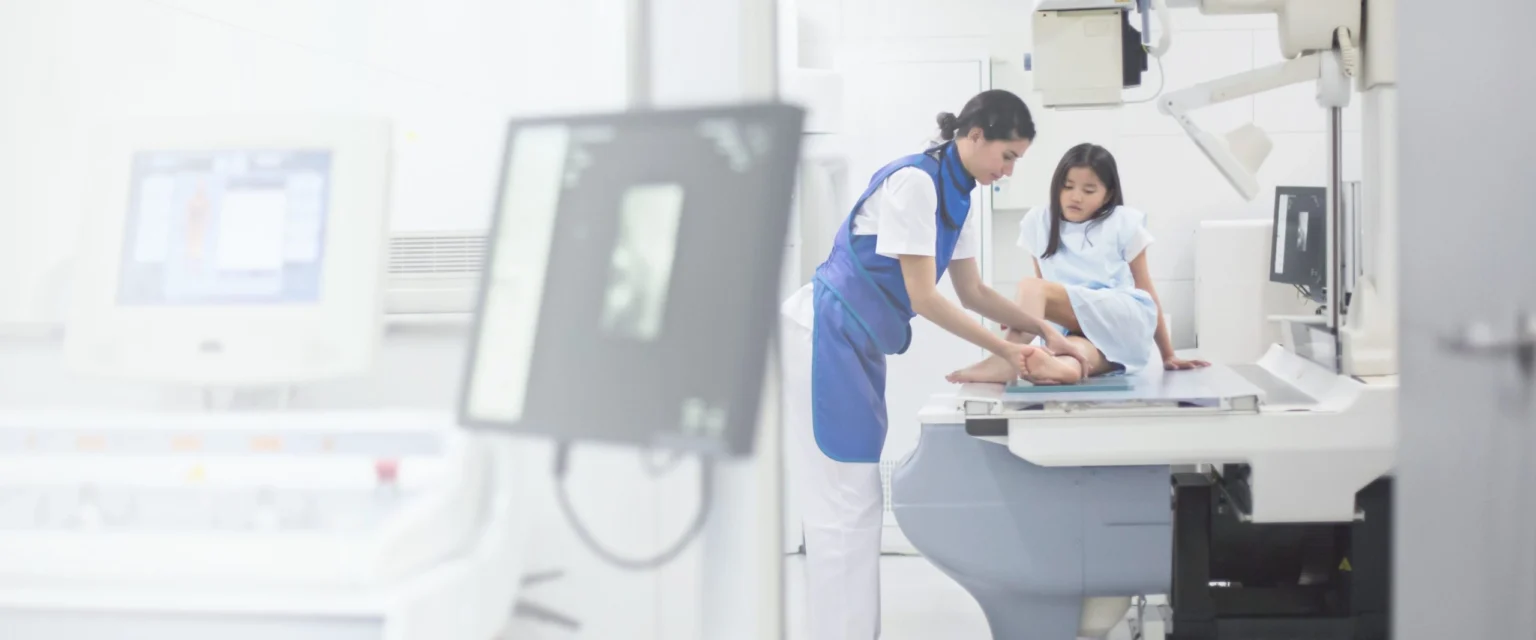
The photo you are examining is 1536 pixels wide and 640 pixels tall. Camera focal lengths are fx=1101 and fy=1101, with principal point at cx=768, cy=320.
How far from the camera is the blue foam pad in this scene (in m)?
1.57

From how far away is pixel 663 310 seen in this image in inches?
15.8

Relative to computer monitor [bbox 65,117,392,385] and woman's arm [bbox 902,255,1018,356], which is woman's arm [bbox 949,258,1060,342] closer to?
woman's arm [bbox 902,255,1018,356]

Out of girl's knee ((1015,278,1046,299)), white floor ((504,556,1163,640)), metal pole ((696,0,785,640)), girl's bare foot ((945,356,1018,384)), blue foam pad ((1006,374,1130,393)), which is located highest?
girl's knee ((1015,278,1046,299))

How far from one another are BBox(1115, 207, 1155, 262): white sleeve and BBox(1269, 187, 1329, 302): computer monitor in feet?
1.07

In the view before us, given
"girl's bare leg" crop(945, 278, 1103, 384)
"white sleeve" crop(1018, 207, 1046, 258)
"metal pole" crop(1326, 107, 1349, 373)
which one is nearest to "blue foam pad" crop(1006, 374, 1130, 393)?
"girl's bare leg" crop(945, 278, 1103, 384)

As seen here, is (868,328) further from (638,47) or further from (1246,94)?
(638,47)

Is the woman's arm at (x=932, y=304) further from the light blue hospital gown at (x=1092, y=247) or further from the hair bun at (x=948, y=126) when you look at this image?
the light blue hospital gown at (x=1092, y=247)

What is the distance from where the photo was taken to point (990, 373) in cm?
179

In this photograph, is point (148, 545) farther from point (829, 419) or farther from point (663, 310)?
point (829, 419)

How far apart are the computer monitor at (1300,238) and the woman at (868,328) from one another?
0.85 m

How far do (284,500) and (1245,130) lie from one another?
150cm

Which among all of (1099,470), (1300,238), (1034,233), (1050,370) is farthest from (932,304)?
(1300,238)

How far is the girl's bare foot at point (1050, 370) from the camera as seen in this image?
1.65 metres

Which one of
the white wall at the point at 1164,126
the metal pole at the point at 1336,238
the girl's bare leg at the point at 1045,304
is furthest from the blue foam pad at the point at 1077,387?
the white wall at the point at 1164,126
